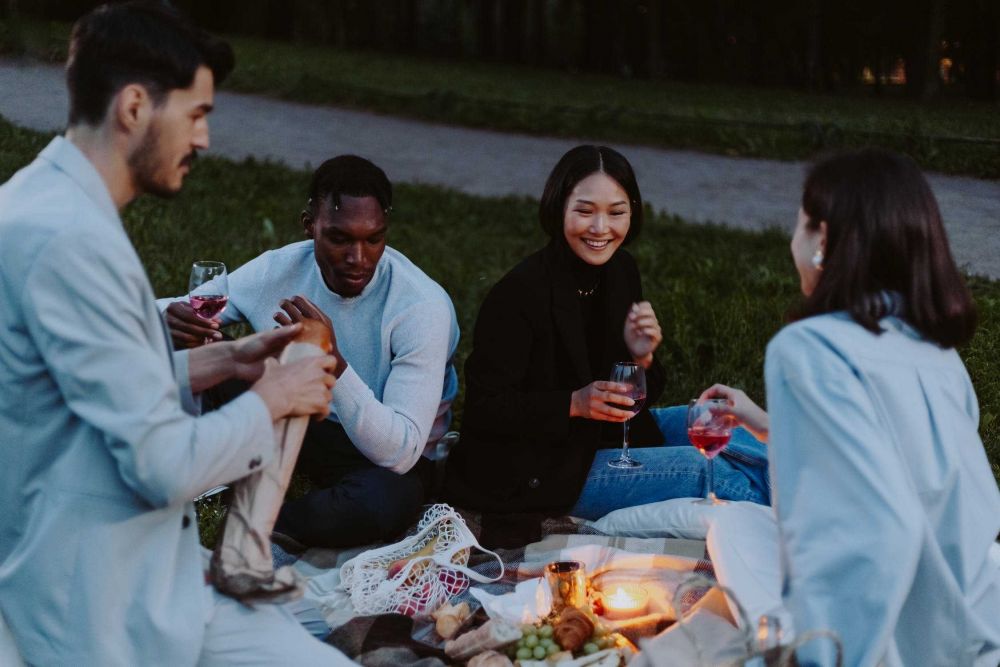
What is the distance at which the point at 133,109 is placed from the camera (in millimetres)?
2676

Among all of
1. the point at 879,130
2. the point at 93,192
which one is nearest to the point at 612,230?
the point at 93,192

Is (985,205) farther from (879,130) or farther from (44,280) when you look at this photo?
(44,280)

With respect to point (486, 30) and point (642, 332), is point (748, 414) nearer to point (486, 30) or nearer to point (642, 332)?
point (642, 332)

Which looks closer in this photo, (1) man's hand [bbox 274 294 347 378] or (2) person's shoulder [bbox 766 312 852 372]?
(2) person's shoulder [bbox 766 312 852 372]


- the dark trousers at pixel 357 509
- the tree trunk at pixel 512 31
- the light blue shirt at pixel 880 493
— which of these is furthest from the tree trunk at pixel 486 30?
the light blue shirt at pixel 880 493

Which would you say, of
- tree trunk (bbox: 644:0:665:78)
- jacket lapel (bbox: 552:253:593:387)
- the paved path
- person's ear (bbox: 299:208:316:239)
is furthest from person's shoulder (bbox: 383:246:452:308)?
tree trunk (bbox: 644:0:665:78)

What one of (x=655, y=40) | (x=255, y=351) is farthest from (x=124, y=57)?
(x=655, y=40)

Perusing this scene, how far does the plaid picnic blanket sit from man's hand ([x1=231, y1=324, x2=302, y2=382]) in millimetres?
1092

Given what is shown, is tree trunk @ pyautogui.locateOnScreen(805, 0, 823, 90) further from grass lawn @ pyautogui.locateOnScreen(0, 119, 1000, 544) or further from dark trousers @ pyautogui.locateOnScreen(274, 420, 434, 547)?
dark trousers @ pyautogui.locateOnScreen(274, 420, 434, 547)

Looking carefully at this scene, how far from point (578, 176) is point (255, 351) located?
6.19 ft

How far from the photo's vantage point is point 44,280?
2531 mm

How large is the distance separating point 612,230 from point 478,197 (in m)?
7.14

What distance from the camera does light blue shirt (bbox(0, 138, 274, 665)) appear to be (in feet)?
8.28

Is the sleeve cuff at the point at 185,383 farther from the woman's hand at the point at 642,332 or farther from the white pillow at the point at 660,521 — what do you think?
the white pillow at the point at 660,521
